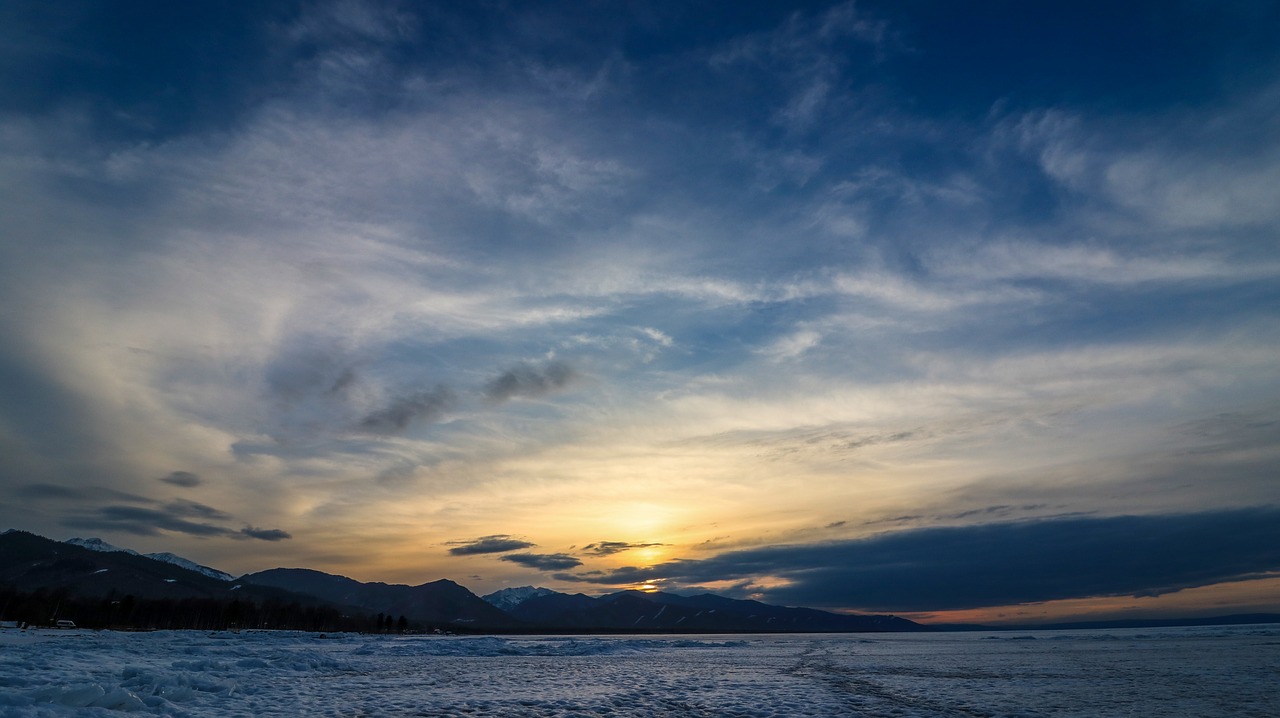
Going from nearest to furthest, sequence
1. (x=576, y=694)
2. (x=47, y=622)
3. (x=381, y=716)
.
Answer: (x=381, y=716), (x=576, y=694), (x=47, y=622)

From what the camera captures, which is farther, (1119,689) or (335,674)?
(335,674)

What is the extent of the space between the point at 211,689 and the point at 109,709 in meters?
10.5

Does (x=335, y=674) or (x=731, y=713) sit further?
(x=335, y=674)

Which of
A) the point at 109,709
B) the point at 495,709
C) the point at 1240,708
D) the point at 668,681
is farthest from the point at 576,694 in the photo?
the point at 1240,708

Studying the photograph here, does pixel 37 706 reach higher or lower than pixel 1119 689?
higher

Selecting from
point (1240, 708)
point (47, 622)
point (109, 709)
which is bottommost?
point (47, 622)

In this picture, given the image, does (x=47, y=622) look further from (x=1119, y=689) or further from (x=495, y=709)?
(x=1119, y=689)

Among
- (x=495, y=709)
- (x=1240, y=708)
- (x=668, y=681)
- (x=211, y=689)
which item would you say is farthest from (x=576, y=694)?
(x=1240, y=708)

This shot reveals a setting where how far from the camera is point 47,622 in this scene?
168 m

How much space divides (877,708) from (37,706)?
36918mm

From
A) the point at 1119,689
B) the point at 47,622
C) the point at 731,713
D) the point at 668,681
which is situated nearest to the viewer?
the point at 731,713

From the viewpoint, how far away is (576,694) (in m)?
40.4

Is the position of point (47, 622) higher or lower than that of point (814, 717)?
lower

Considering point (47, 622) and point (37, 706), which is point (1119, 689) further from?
point (47, 622)
